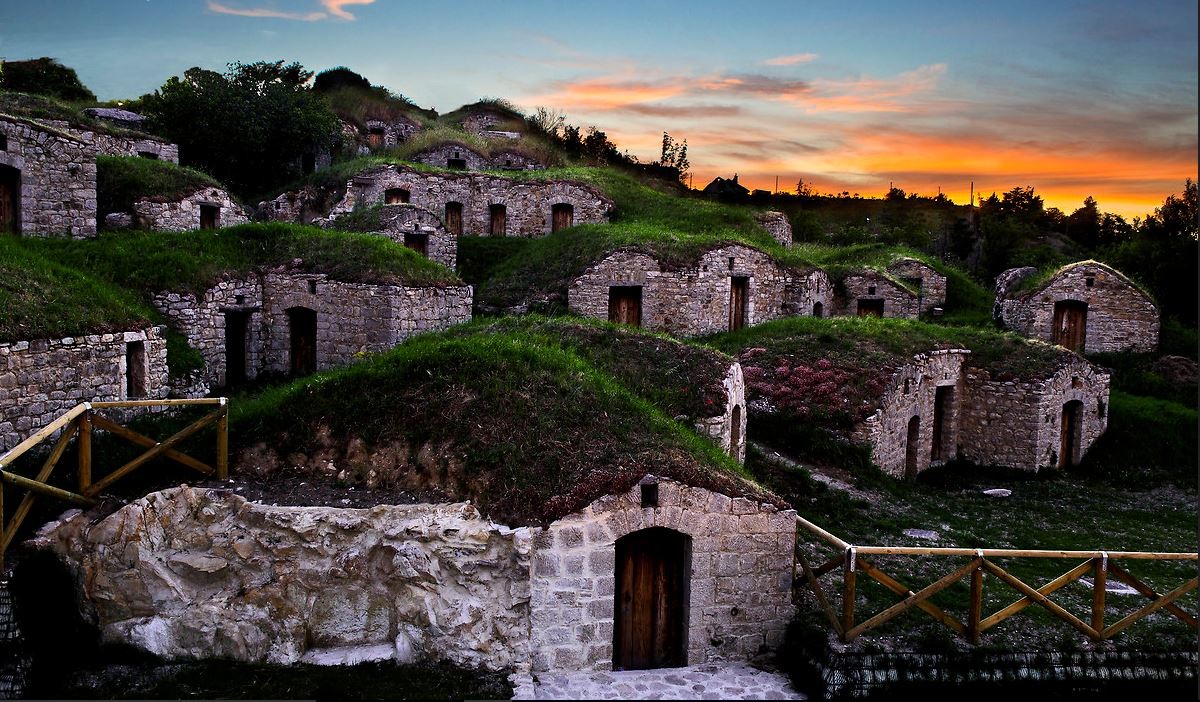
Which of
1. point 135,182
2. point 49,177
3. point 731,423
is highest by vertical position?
point 135,182

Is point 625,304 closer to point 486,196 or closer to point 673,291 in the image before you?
point 673,291

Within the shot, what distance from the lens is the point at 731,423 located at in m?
15.7

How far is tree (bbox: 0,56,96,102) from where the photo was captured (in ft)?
113

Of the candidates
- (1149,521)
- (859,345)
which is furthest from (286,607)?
(1149,521)

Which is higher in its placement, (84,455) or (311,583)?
(84,455)

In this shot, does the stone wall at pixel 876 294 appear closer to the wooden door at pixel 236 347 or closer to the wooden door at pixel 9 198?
the wooden door at pixel 236 347

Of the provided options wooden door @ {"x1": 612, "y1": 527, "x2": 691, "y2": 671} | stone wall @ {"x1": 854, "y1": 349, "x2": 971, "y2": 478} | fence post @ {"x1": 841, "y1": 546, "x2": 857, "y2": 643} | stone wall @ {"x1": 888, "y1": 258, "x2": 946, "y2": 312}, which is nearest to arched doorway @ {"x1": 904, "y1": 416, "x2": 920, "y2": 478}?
stone wall @ {"x1": 854, "y1": 349, "x2": 971, "y2": 478}

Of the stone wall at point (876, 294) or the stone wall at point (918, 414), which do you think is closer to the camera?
the stone wall at point (918, 414)

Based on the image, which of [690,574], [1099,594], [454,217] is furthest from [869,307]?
[690,574]

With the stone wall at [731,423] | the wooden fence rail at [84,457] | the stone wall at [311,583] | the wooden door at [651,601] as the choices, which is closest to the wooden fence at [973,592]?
the wooden door at [651,601]

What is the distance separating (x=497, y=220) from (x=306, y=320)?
14935 mm

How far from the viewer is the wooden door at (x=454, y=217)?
3391 centimetres

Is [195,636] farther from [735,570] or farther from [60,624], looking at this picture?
[735,570]

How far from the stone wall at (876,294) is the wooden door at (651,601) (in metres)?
20.7
